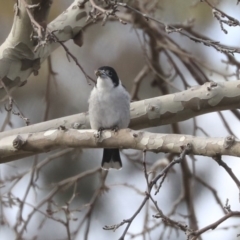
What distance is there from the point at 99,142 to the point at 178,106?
48 cm

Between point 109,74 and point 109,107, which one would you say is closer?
point 109,107

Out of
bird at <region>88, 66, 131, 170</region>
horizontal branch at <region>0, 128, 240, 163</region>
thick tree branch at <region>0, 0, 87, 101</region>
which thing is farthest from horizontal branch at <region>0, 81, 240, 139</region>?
thick tree branch at <region>0, 0, 87, 101</region>

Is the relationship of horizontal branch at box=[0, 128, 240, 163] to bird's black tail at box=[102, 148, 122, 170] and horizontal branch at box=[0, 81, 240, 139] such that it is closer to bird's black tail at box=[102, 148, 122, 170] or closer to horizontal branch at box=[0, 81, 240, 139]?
horizontal branch at box=[0, 81, 240, 139]

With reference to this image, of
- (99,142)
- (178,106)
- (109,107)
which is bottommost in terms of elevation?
(99,142)

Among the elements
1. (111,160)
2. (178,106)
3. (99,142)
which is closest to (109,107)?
(111,160)

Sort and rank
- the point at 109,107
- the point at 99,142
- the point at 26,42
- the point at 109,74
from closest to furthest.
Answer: the point at 99,142
the point at 26,42
the point at 109,107
the point at 109,74

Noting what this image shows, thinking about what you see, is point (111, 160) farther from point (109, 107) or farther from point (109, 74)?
point (109, 74)

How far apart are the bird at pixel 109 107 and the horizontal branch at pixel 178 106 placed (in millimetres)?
72

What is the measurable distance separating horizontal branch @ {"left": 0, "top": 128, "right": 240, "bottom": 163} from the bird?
354mm

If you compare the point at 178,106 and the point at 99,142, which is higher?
the point at 178,106

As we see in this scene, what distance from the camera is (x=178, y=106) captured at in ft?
9.36

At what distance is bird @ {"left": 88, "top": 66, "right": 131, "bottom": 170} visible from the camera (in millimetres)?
3053

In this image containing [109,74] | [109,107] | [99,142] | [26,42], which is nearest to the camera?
[99,142]

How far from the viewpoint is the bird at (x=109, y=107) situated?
120 inches
